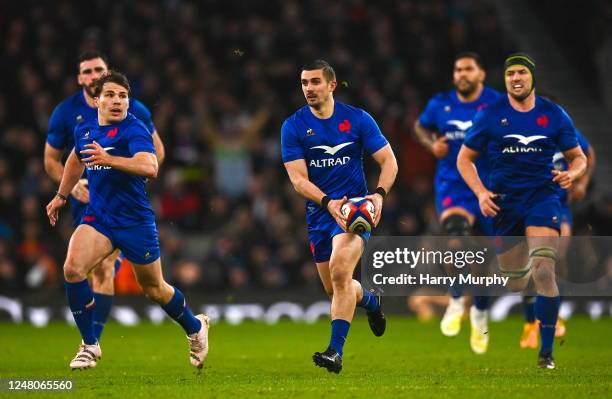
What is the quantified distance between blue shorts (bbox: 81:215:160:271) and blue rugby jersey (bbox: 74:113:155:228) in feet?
0.12

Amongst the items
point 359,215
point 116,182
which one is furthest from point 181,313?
point 359,215

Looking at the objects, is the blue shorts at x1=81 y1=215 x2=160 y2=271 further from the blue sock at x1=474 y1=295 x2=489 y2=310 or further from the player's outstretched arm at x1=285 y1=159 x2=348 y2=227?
the blue sock at x1=474 y1=295 x2=489 y2=310

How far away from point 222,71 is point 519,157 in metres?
12.6

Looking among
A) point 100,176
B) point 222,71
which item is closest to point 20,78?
point 222,71

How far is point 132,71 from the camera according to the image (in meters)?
22.0

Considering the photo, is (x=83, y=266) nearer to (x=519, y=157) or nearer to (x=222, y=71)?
(x=519, y=157)

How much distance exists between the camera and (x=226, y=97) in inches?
874

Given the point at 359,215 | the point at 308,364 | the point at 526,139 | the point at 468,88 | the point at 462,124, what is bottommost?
the point at 308,364

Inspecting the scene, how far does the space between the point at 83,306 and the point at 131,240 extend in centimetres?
81

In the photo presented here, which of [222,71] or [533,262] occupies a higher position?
[222,71]

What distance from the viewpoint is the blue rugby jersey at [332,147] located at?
1077 centimetres

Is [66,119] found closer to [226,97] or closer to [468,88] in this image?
[468,88]

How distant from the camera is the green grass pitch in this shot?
30.1 feet

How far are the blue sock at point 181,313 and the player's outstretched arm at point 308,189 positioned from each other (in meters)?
1.47
